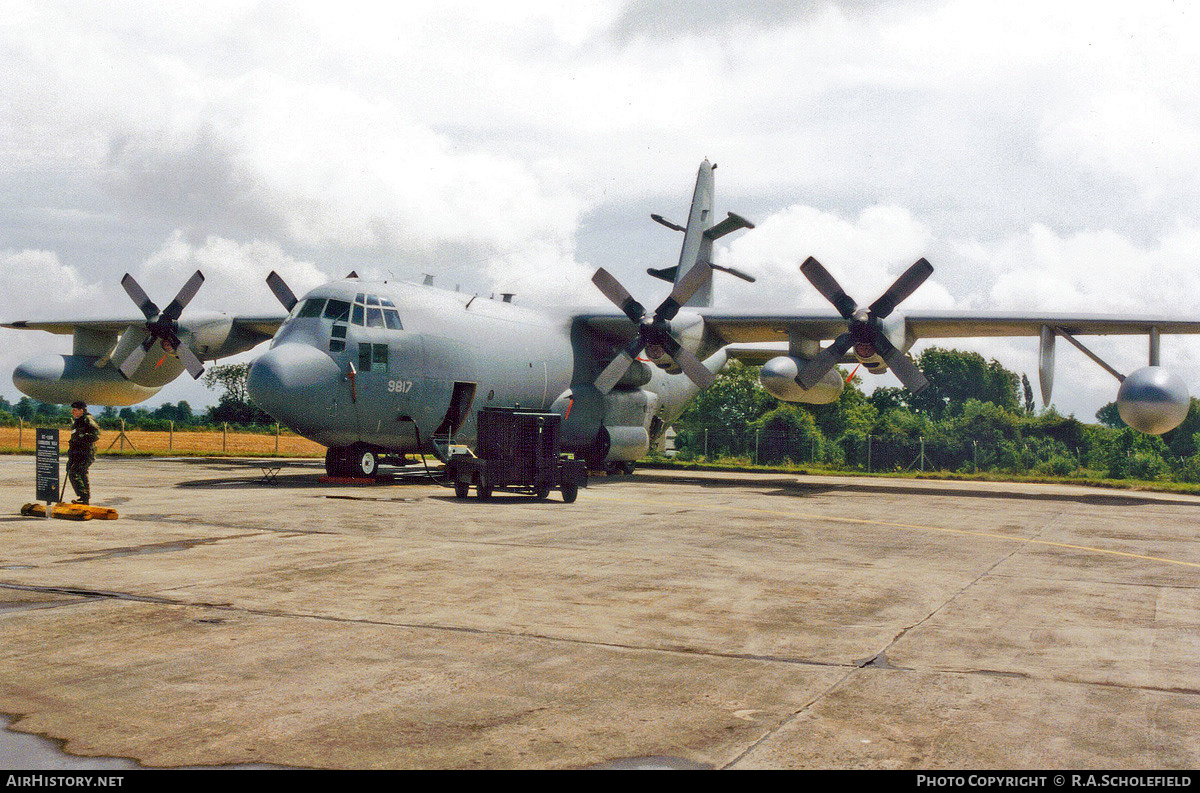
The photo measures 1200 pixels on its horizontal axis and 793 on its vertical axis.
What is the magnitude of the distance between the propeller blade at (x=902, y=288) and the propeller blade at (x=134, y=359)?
21.2m

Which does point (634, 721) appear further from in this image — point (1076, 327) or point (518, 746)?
point (1076, 327)

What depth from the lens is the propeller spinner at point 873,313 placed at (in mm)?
24455

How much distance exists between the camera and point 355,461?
22.5 m

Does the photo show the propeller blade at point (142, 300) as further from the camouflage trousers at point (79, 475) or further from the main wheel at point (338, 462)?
the camouflage trousers at point (79, 475)

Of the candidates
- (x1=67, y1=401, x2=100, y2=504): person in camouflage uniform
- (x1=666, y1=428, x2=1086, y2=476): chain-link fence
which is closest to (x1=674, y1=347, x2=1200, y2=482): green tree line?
(x1=666, y1=428, x2=1086, y2=476): chain-link fence

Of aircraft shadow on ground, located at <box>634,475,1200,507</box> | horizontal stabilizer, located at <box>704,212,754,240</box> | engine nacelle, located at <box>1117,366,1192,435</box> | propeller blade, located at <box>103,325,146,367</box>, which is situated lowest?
aircraft shadow on ground, located at <box>634,475,1200,507</box>

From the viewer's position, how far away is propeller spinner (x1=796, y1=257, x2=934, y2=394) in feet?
80.2

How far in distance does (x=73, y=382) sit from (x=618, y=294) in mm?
18008

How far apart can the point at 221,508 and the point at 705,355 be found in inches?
671

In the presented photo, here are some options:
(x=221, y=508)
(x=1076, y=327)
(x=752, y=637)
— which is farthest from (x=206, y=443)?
(x=752, y=637)

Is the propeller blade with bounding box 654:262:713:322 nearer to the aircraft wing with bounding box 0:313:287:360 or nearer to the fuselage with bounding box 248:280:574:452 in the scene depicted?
the fuselage with bounding box 248:280:574:452

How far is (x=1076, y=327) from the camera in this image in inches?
1018

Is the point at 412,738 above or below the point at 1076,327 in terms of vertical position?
below

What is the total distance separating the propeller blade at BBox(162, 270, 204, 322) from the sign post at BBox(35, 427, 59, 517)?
14083 mm
